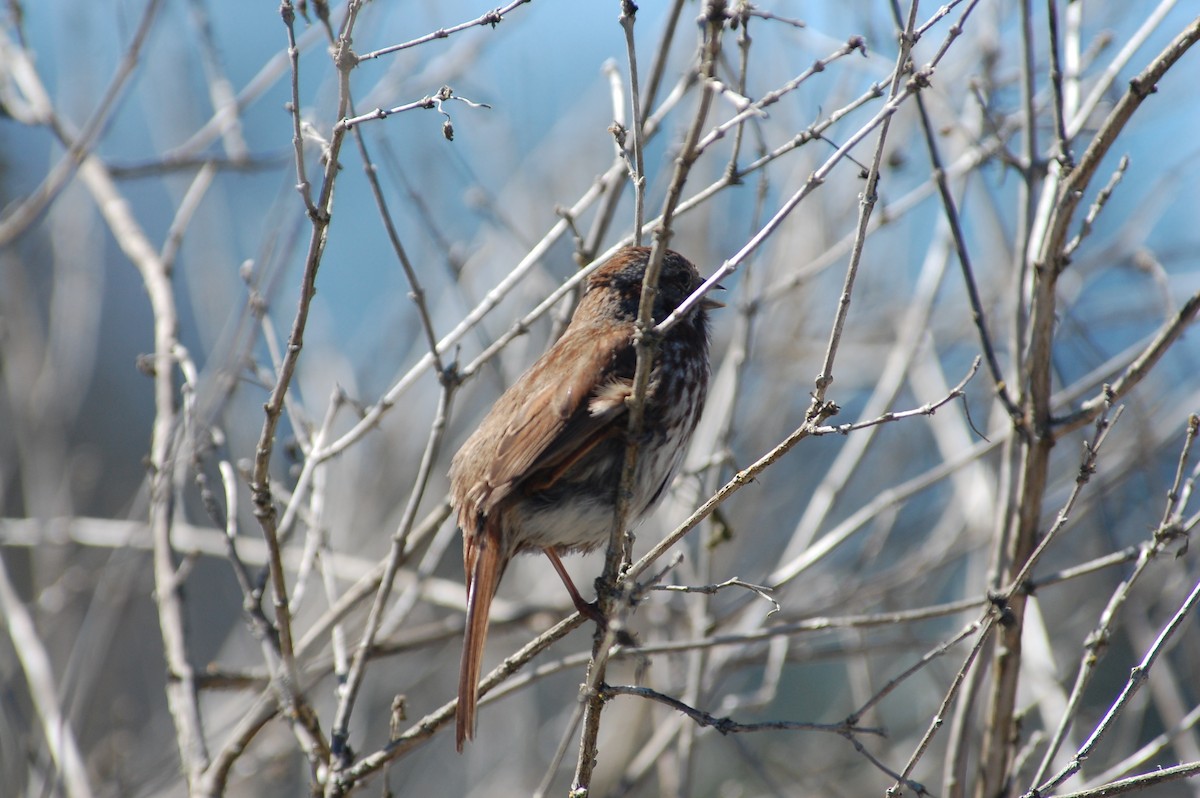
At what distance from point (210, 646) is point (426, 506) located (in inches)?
95.6

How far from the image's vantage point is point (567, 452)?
128 inches

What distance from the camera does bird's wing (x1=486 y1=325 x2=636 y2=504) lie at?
10.6 ft

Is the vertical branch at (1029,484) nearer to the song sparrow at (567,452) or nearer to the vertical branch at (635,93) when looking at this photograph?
the song sparrow at (567,452)

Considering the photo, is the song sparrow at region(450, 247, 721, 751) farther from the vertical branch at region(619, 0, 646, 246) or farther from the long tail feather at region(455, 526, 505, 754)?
the vertical branch at region(619, 0, 646, 246)

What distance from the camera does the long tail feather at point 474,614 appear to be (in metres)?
2.93

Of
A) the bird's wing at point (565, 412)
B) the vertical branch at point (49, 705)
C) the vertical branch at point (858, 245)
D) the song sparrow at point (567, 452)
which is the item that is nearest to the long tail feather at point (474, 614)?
the song sparrow at point (567, 452)

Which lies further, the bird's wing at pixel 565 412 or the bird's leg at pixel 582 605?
the bird's wing at pixel 565 412

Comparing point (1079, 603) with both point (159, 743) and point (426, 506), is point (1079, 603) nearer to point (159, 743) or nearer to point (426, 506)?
point (426, 506)

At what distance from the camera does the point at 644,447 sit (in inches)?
132

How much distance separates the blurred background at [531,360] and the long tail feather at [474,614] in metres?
0.21

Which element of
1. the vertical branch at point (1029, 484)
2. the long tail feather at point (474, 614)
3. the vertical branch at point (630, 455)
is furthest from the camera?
the vertical branch at point (1029, 484)

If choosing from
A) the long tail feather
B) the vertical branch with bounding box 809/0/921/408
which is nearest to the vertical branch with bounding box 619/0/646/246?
the vertical branch with bounding box 809/0/921/408

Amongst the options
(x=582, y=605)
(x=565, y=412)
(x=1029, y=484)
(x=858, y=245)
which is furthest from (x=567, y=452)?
(x=1029, y=484)

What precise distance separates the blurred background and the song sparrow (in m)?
0.23
